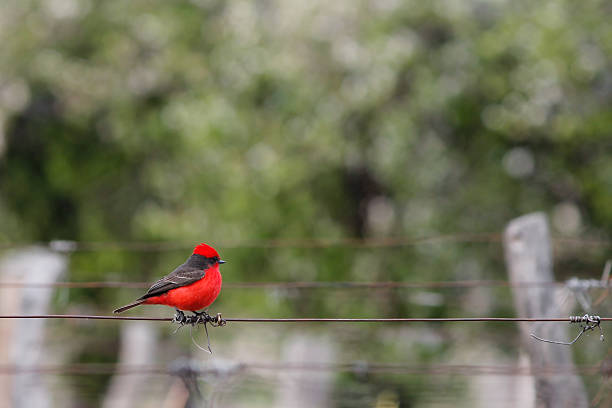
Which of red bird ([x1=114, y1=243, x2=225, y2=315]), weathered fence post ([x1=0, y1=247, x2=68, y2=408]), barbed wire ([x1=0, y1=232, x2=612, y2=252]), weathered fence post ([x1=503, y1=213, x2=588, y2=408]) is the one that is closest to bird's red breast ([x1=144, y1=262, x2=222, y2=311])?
red bird ([x1=114, y1=243, x2=225, y2=315])

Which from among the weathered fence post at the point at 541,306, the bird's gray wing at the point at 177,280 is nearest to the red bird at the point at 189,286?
the bird's gray wing at the point at 177,280

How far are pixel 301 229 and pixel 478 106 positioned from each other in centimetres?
234

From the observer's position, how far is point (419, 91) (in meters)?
8.90

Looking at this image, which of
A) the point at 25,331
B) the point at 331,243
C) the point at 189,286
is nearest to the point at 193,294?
the point at 189,286

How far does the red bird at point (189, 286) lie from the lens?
10.8 ft

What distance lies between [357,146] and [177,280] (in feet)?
19.6

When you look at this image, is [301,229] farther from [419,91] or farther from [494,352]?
[494,352]

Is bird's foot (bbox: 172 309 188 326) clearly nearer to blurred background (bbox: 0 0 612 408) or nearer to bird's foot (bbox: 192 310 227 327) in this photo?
bird's foot (bbox: 192 310 227 327)

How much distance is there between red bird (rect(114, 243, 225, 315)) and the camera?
329cm

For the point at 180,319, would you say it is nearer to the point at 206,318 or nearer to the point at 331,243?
the point at 206,318

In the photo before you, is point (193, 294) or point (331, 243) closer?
point (193, 294)

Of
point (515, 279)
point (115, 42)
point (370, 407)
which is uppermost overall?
point (115, 42)

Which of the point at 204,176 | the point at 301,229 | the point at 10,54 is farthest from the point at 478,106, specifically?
the point at 10,54

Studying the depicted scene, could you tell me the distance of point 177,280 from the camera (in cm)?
330
